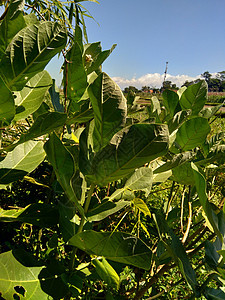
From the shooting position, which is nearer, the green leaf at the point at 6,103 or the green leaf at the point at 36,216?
the green leaf at the point at 6,103

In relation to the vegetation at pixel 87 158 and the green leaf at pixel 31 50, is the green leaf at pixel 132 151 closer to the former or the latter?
the vegetation at pixel 87 158

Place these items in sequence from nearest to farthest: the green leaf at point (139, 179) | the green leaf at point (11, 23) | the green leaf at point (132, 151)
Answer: the green leaf at point (132, 151) → the green leaf at point (11, 23) → the green leaf at point (139, 179)

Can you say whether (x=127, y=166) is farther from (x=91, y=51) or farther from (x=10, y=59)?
(x=91, y=51)

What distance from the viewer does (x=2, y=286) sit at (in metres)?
0.47

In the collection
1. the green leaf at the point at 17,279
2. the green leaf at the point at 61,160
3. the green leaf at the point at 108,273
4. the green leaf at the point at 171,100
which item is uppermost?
the green leaf at the point at 171,100

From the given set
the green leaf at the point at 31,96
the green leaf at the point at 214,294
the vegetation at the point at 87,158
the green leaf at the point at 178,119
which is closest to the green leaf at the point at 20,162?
the vegetation at the point at 87,158

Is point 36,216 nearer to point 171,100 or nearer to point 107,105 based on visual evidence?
point 107,105

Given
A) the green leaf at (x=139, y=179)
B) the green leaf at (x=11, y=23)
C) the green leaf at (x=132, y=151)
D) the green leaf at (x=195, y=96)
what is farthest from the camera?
the green leaf at (x=195, y=96)

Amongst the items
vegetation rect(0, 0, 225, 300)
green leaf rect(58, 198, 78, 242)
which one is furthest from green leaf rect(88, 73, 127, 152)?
green leaf rect(58, 198, 78, 242)

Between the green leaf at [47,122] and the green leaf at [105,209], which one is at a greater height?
the green leaf at [47,122]

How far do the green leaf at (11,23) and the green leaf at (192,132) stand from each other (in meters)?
0.43

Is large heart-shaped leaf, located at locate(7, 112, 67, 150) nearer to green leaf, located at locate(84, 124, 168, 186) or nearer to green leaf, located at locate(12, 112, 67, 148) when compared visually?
green leaf, located at locate(12, 112, 67, 148)

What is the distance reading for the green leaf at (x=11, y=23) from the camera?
432 mm

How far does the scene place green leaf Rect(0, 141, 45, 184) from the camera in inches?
23.0
